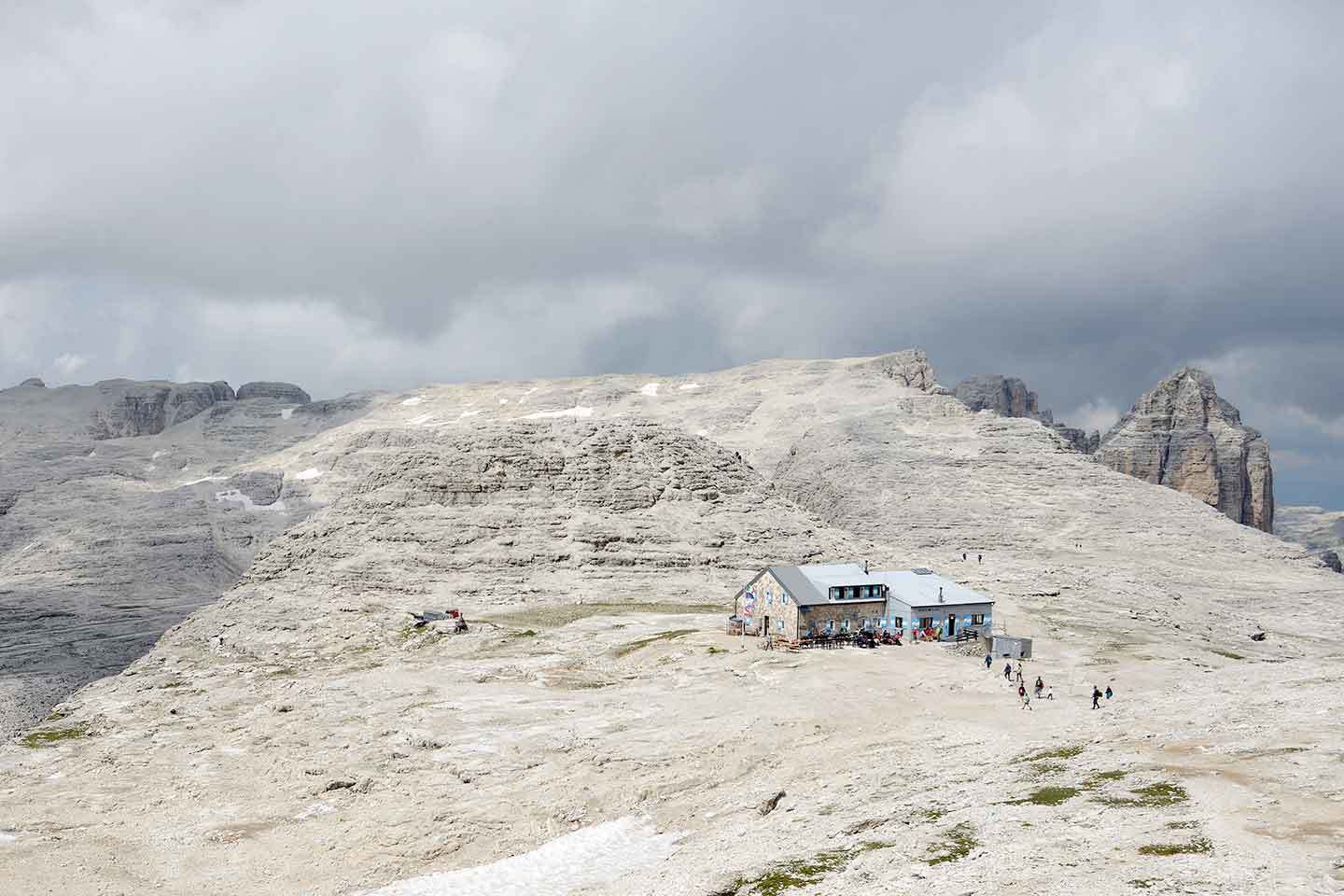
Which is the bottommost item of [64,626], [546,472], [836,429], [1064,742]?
[64,626]

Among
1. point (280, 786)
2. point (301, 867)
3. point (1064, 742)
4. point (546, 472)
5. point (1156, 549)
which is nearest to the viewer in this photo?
point (301, 867)

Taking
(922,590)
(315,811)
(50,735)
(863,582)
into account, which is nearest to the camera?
(315,811)

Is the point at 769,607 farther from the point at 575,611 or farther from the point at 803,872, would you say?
the point at 803,872

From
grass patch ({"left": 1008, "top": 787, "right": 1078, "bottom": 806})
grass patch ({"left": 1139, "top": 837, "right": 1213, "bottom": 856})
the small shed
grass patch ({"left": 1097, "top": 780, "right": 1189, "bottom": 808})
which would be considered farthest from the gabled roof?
grass patch ({"left": 1139, "top": 837, "right": 1213, "bottom": 856})

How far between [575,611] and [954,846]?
6012 cm

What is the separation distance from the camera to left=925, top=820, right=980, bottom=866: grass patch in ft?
93.0

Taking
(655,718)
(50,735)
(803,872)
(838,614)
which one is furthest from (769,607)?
(50,735)

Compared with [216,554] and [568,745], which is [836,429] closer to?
[216,554]

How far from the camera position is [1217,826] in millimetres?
26688

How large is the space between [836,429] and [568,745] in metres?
134

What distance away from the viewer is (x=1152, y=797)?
3041 cm

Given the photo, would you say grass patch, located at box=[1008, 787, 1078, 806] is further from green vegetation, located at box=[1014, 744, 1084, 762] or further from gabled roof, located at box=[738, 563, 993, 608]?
gabled roof, located at box=[738, 563, 993, 608]

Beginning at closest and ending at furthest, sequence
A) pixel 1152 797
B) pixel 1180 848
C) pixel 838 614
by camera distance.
→ pixel 1180 848
pixel 1152 797
pixel 838 614

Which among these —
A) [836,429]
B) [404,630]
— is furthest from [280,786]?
[836,429]
